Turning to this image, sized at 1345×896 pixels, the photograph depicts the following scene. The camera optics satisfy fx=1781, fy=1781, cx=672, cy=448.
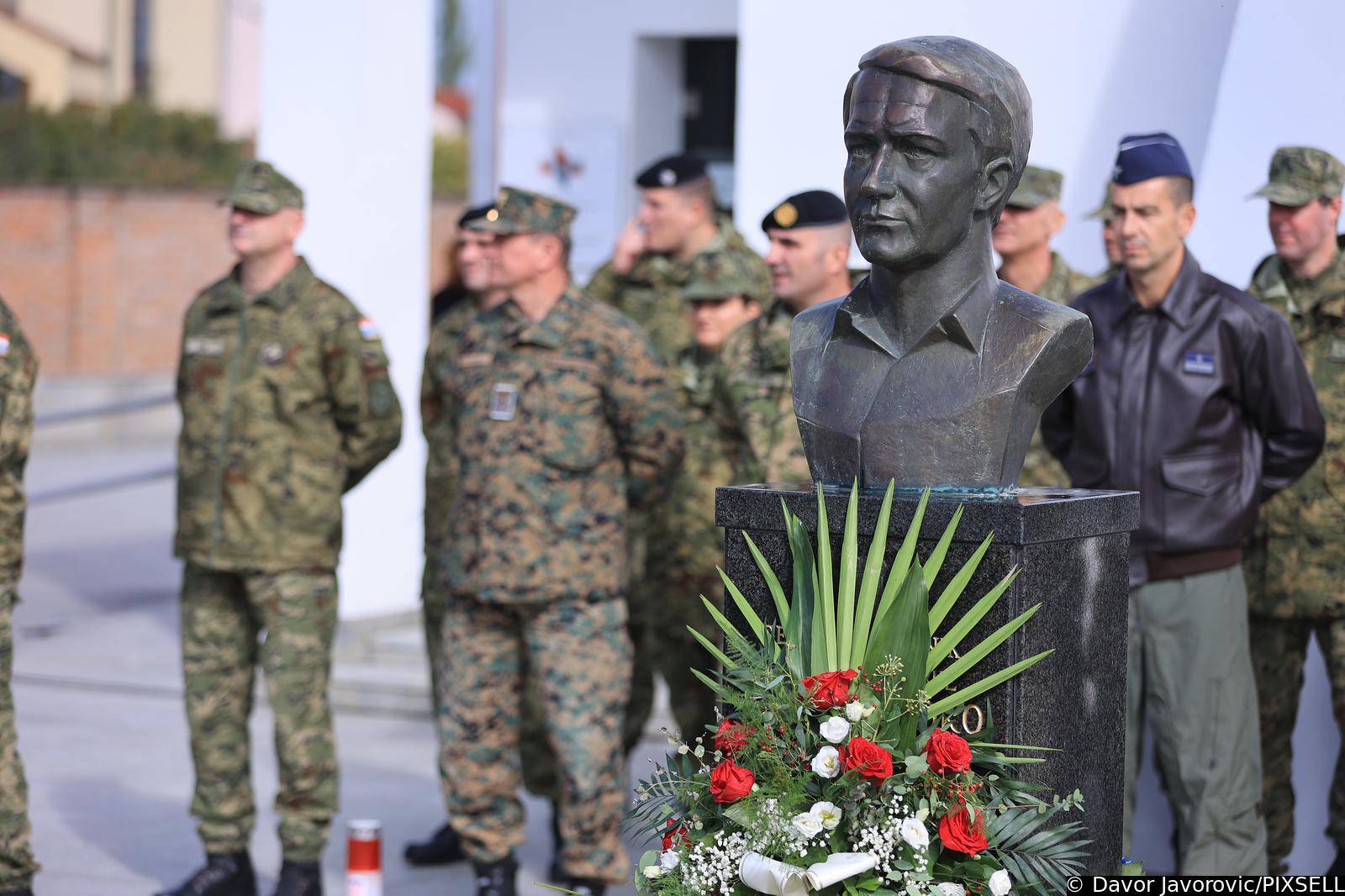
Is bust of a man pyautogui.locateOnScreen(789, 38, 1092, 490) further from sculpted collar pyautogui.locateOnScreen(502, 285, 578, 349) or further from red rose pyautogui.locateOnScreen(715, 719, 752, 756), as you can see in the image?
sculpted collar pyautogui.locateOnScreen(502, 285, 578, 349)

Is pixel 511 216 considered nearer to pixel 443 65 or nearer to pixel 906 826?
pixel 906 826

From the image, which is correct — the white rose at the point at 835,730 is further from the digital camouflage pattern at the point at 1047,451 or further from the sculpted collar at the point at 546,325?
the digital camouflage pattern at the point at 1047,451

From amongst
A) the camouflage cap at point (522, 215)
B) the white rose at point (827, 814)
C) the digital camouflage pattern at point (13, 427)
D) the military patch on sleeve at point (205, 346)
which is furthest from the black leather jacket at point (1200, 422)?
the digital camouflage pattern at point (13, 427)

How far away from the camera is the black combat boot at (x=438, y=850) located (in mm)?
5930

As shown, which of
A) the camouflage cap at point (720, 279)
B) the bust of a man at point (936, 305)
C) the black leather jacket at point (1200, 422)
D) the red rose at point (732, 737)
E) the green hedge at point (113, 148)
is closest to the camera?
the red rose at point (732, 737)

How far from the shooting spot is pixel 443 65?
2020 inches

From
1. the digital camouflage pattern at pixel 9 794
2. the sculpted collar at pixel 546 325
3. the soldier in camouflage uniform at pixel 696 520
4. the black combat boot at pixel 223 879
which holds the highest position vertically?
the sculpted collar at pixel 546 325

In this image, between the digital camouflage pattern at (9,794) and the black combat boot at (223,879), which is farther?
the black combat boot at (223,879)

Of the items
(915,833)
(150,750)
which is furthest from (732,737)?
(150,750)

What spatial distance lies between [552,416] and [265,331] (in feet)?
3.12

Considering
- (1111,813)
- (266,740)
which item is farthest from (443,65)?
(1111,813)

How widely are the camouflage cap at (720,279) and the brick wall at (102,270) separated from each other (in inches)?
604

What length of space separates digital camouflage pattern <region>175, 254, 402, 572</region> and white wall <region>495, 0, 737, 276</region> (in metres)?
5.43

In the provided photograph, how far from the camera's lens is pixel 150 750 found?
7.40 m
